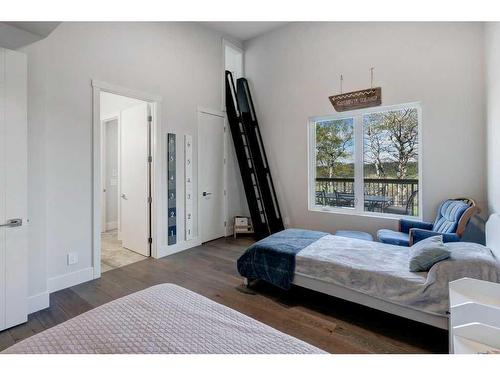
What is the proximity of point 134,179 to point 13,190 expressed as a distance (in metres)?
2.00

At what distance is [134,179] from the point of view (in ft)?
13.6

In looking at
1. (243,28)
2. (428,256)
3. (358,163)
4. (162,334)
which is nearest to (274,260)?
(428,256)

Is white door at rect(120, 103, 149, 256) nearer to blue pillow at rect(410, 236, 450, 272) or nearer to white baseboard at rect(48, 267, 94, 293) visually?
white baseboard at rect(48, 267, 94, 293)

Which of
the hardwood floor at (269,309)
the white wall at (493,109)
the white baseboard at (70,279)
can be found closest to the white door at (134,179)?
the hardwood floor at (269,309)

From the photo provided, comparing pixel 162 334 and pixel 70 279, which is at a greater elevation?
pixel 162 334

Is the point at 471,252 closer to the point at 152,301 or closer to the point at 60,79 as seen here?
the point at 152,301

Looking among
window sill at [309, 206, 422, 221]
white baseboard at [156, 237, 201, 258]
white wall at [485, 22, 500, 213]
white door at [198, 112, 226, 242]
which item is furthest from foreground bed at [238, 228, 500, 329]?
white door at [198, 112, 226, 242]

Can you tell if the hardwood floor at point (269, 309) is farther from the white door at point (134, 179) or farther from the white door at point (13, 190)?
the white door at point (134, 179)

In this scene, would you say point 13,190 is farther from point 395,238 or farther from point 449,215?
point 449,215

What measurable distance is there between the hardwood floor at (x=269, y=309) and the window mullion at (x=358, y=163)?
196cm

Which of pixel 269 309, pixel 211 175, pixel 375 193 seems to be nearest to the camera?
pixel 269 309

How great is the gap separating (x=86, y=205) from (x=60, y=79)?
4.67ft

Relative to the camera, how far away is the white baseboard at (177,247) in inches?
154

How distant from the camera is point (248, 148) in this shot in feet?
16.2
